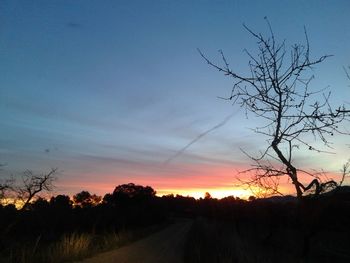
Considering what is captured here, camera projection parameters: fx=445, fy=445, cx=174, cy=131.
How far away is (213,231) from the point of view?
29.4 meters

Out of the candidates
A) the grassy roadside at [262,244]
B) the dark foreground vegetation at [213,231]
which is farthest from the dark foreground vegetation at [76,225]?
the grassy roadside at [262,244]

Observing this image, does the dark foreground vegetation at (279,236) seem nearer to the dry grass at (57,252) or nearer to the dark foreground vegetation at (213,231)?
the dark foreground vegetation at (213,231)

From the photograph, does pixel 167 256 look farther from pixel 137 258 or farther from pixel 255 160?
pixel 255 160

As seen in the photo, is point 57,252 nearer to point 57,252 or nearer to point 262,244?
point 57,252

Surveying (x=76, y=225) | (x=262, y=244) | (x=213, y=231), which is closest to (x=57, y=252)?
(x=213, y=231)

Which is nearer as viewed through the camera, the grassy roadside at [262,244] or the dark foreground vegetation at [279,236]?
the grassy roadside at [262,244]

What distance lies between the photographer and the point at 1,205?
1129 inches

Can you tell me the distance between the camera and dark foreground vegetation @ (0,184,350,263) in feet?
52.2

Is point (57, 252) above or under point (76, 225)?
under

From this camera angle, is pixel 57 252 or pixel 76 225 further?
pixel 76 225

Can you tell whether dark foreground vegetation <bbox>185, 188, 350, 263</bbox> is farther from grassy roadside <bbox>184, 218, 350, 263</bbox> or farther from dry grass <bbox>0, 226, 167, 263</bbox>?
dry grass <bbox>0, 226, 167, 263</bbox>

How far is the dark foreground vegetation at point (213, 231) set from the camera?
52.2 feet

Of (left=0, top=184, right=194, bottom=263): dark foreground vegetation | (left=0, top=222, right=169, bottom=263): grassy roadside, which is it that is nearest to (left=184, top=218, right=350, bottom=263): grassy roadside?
(left=0, top=222, right=169, bottom=263): grassy roadside

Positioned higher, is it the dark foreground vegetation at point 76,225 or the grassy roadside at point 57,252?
the dark foreground vegetation at point 76,225
